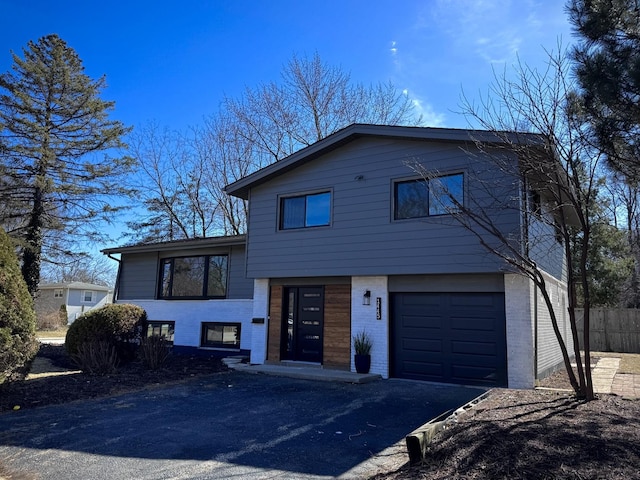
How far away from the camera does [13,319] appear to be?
706cm

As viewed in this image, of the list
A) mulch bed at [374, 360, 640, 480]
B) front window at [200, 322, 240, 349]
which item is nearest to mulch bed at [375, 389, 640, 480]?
mulch bed at [374, 360, 640, 480]

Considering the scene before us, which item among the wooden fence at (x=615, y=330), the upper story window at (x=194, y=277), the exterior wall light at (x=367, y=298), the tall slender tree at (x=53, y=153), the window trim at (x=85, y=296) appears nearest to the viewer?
the exterior wall light at (x=367, y=298)

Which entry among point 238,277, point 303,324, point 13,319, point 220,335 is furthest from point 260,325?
point 13,319

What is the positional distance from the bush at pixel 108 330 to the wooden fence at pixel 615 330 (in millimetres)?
15677

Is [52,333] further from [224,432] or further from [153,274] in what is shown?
[224,432]

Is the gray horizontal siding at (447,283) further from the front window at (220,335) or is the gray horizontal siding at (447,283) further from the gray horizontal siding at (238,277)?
the front window at (220,335)

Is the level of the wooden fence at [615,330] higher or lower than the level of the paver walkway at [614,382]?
higher

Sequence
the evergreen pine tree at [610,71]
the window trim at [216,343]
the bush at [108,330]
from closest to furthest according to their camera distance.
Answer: the evergreen pine tree at [610,71] → the bush at [108,330] → the window trim at [216,343]

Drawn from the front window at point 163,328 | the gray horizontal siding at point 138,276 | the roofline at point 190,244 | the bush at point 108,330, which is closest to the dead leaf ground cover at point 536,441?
the bush at point 108,330

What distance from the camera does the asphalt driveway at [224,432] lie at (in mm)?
4480

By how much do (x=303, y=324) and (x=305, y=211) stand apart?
9.40ft

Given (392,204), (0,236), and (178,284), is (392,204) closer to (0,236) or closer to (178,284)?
(0,236)

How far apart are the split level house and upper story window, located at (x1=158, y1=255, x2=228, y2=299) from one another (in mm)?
662

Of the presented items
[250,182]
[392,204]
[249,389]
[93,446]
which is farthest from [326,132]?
[93,446]
